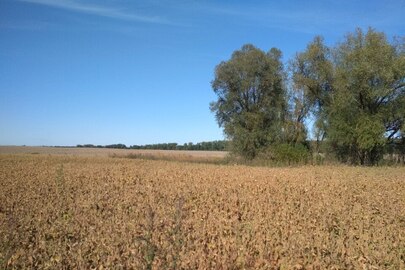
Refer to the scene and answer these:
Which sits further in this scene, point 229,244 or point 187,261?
point 229,244

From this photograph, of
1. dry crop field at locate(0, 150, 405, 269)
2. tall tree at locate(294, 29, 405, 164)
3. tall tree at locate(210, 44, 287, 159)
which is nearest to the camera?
dry crop field at locate(0, 150, 405, 269)

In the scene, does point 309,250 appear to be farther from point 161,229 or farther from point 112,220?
point 112,220

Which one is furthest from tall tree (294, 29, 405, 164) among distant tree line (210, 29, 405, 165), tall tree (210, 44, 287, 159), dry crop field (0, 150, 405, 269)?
dry crop field (0, 150, 405, 269)

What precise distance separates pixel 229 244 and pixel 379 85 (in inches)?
1565

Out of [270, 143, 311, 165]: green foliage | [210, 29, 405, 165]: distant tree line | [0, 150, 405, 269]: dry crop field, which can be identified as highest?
[210, 29, 405, 165]: distant tree line

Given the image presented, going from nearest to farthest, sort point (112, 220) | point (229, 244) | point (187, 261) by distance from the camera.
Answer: point (187, 261) → point (229, 244) → point (112, 220)

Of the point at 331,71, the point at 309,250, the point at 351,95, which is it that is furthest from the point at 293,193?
the point at 331,71

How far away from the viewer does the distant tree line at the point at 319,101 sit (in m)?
40.6

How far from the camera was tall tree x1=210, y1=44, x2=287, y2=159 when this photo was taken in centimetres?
4866

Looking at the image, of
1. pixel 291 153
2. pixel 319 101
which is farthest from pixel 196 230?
pixel 319 101

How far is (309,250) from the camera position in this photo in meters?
5.79

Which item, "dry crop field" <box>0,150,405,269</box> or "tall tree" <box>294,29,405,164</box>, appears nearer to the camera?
"dry crop field" <box>0,150,405,269</box>

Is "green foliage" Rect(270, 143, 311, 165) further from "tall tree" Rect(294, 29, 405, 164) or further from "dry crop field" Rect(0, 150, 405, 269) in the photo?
"dry crop field" Rect(0, 150, 405, 269)

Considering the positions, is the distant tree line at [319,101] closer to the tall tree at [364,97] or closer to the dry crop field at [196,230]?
the tall tree at [364,97]
